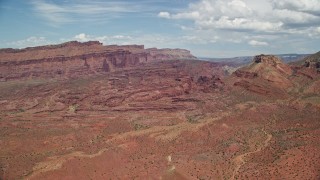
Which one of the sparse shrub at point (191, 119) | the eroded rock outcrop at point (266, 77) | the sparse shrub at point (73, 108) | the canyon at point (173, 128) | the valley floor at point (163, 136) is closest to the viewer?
the valley floor at point (163, 136)

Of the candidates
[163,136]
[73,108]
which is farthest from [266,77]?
[73,108]

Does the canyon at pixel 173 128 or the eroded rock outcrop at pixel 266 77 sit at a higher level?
the eroded rock outcrop at pixel 266 77

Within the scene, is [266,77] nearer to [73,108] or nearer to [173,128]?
[173,128]

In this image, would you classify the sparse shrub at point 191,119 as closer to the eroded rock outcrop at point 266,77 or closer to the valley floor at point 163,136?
the valley floor at point 163,136

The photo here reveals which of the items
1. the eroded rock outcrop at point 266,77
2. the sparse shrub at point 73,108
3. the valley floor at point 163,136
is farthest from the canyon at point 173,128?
the sparse shrub at point 73,108

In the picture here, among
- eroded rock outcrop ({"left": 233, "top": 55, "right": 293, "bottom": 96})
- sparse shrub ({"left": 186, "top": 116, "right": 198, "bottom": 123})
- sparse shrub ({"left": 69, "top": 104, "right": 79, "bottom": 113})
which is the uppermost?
eroded rock outcrop ({"left": 233, "top": 55, "right": 293, "bottom": 96})

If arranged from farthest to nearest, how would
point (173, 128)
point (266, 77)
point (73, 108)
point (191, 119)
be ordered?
1. point (266, 77)
2. point (73, 108)
3. point (191, 119)
4. point (173, 128)

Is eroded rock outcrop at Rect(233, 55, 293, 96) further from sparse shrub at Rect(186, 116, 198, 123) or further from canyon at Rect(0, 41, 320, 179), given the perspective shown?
sparse shrub at Rect(186, 116, 198, 123)

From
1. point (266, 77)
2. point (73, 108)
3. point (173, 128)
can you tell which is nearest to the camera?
point (173, 128)

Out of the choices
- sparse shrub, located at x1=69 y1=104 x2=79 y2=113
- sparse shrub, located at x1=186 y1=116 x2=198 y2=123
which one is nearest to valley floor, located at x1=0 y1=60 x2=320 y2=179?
sparse shrub, located at x1=69 y1=104 x2=79 y2=113

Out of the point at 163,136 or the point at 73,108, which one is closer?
the point at 163,136

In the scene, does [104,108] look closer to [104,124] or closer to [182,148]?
[104,124]
